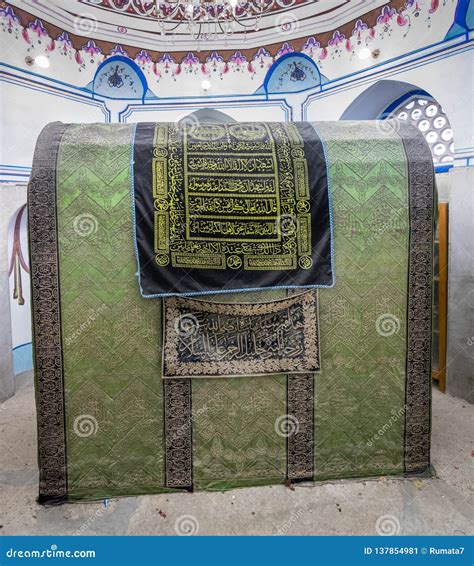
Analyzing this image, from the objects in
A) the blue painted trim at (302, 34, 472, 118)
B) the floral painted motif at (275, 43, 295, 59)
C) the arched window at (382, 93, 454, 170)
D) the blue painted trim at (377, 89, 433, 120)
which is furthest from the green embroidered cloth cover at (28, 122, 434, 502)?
the floral painted motif at (275, 43, 295, 59)

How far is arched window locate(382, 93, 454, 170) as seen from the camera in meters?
4.38

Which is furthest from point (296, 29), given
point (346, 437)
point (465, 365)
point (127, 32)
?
point (346, 437)

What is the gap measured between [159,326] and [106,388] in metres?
0.51

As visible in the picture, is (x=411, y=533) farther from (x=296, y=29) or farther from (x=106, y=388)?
(x=296, y=29)

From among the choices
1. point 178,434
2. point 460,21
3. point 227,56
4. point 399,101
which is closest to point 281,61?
point 227,56

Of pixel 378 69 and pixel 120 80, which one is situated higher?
pixel 120 80

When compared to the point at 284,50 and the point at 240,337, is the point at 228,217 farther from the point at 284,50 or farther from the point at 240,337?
the point at 284,50

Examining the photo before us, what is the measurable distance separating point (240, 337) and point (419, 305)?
1.22m

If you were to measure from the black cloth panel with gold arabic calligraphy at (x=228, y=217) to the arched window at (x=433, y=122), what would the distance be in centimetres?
247

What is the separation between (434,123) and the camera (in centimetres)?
449

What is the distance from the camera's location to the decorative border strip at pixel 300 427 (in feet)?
8.78

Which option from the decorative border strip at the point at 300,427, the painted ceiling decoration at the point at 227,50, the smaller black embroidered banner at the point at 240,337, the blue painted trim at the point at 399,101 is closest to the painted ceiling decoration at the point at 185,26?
the painted ceiling decoration at the point at 227,50

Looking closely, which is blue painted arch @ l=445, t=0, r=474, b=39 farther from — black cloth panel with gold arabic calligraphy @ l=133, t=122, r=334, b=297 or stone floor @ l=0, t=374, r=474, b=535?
stone floor @ l=0, t=374, r=474, b=535

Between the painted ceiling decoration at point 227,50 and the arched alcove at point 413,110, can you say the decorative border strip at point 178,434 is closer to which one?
the arched alcove at point 413,110
